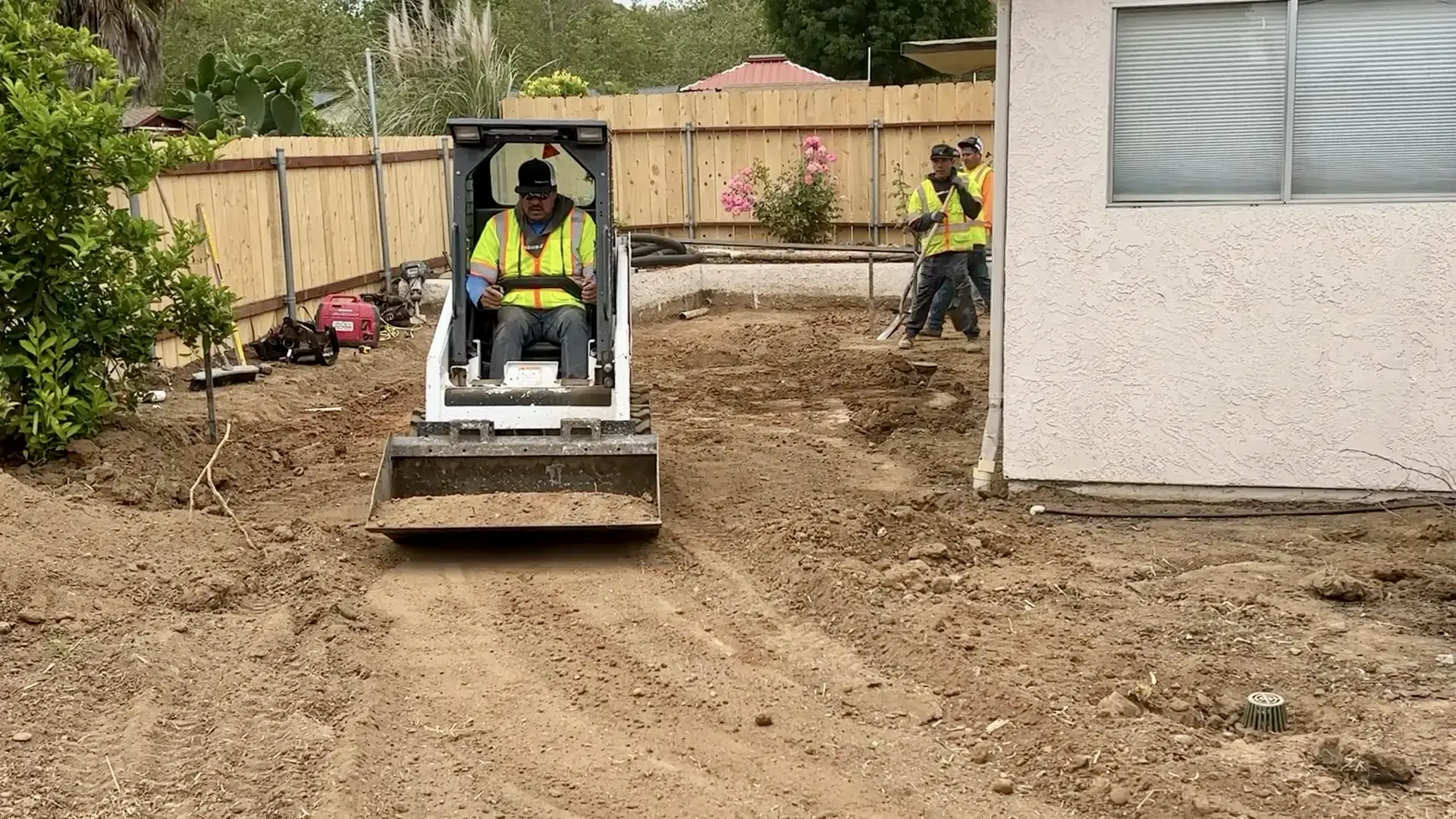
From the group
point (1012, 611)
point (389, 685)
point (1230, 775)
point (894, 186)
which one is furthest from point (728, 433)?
point (894, 186)

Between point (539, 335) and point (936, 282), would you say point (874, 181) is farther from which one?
point (539, 335)

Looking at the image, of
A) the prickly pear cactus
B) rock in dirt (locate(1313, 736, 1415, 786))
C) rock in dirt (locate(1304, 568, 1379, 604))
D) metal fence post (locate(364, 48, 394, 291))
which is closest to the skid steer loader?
rock in dirt (locate(1304, 568, 1379, 604))

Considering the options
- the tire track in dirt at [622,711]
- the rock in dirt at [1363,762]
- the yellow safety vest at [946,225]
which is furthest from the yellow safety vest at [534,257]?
the rock in dirt at [1363,762]

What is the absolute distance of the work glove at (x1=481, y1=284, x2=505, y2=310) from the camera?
940 cm

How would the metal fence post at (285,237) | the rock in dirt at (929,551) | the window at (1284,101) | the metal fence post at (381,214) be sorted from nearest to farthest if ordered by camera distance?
1. the rock in dirt at (929,551)
2. the window at (1284,101)
3. the metal fence post at (285,237)
4. the metal fence post at (381,214)

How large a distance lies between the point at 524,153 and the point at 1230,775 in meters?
6.79

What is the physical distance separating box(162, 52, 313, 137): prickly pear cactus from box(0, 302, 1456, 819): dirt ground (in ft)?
31.8

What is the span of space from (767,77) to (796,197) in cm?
1305

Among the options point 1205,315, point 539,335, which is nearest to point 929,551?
point 1205,315

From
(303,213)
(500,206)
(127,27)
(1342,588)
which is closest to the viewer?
(1342,588)

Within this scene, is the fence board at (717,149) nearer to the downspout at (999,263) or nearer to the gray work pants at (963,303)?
the gray work pants at (963,303)

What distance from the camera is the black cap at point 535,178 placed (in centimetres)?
945

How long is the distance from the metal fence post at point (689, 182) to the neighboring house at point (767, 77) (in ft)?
33.9

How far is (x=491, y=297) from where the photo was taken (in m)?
9.39
